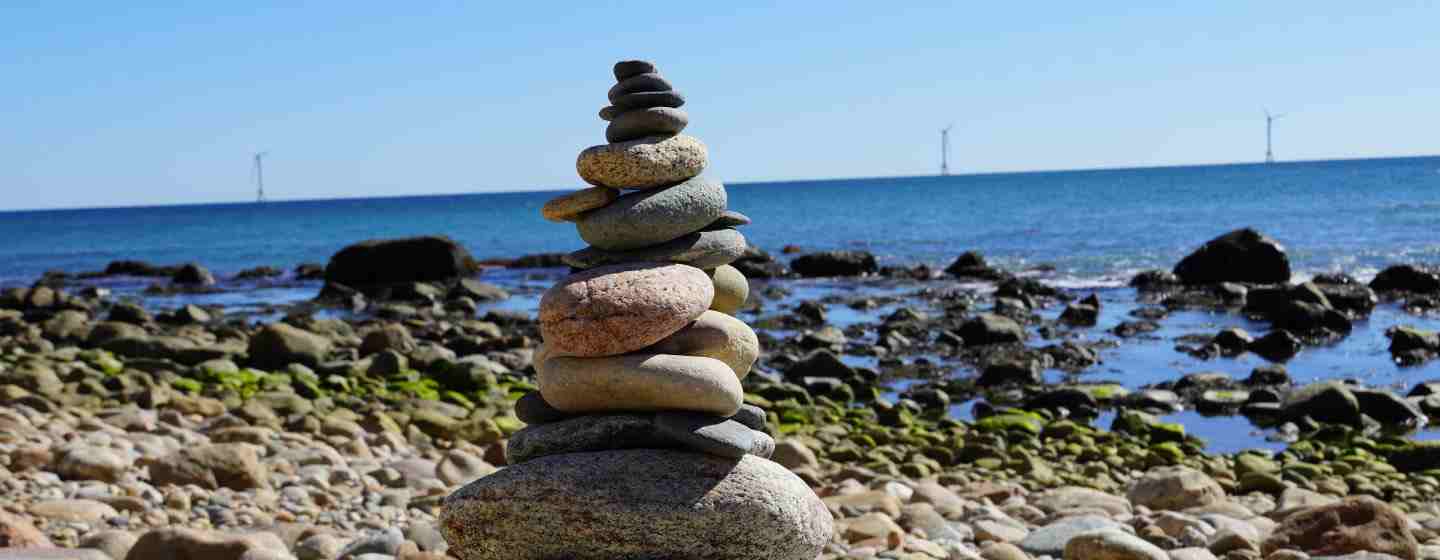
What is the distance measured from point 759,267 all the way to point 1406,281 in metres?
16.4

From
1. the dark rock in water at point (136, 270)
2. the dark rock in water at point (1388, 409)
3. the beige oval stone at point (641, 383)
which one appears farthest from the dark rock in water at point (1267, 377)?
the dark rock in water at point (136, 270)

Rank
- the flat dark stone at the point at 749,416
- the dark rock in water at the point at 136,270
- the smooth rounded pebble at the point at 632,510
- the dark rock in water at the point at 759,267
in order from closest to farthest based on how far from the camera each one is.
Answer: the smooth rounded pebble at the point at 632,510 < the flat dark stone at the point at 749,416 < the dark rock in water at the point at 759,267 < the dark rock in water at the point at 136,270

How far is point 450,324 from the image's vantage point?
82.7 ft

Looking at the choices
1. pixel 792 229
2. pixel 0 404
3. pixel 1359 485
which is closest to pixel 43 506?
pixel 0 404

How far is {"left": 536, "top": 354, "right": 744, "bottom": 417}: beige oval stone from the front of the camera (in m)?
5.36

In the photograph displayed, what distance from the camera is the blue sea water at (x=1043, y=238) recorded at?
21.3 meters

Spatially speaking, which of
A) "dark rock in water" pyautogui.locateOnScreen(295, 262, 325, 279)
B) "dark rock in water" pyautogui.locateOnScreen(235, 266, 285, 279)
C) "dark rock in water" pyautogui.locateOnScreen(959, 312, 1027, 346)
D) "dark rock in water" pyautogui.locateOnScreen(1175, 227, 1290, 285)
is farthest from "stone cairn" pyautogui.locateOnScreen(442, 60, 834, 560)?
"dark rock in water" pyautogui.locateOnScreen(235, 266, 285, 279)

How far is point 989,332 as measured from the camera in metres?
21.5

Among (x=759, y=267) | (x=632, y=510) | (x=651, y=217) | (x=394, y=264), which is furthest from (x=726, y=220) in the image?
(x=759, y=267)

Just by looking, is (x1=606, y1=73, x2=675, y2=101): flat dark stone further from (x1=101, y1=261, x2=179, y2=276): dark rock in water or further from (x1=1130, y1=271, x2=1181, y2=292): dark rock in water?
(x1=101, y1=261, x2=179, y2=276): dark rock in water

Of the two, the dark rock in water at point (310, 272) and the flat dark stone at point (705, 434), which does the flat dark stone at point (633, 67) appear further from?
the dark rock in water at point (310, 272)

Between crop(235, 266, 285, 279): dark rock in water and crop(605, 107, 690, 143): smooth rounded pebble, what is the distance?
4235cm

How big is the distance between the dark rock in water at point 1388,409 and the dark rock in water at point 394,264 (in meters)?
25.4

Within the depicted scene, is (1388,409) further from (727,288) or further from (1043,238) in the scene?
(1043,238)
